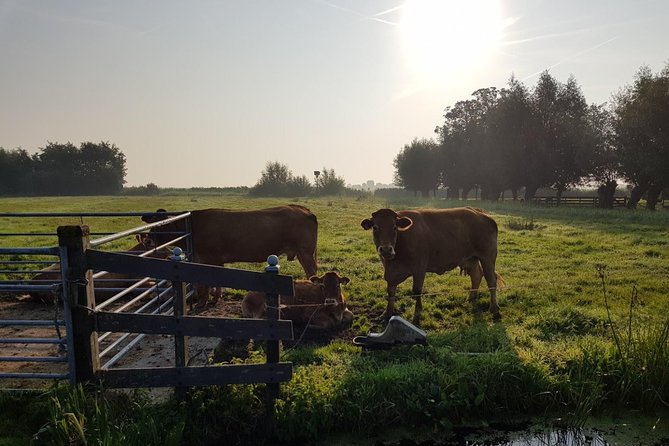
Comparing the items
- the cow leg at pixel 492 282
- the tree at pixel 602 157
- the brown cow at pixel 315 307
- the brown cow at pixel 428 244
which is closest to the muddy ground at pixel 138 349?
the brown cow at pixel 315 307

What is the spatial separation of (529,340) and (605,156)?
1570 inches

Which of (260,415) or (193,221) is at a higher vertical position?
(193,221)

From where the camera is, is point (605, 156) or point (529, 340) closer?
point (529, 340)

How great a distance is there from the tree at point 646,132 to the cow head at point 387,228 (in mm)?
31196

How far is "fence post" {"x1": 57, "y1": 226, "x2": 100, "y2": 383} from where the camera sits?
4148 mm

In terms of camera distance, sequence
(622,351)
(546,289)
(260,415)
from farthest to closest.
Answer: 1. (546,289)
2. (622,351)
3. (260,415)

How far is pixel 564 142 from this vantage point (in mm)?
41688

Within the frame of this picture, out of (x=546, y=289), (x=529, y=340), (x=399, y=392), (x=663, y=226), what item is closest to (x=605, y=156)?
(x=663, y=226)

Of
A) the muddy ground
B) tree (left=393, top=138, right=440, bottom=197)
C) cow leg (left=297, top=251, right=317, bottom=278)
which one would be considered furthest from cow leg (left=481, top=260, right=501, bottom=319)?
tree (left=393, top=138, right=440, bottom=197)

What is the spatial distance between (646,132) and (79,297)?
123ft

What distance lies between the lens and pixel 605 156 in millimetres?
39312

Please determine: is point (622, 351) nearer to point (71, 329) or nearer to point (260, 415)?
point (260, 415)

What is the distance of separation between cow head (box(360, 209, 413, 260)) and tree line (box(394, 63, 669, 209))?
102 feet

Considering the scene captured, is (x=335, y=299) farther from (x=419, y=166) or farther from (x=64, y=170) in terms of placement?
(x=64, y=170)
